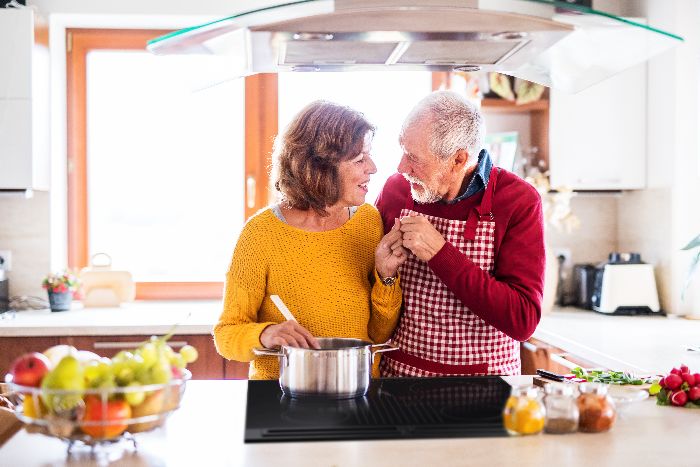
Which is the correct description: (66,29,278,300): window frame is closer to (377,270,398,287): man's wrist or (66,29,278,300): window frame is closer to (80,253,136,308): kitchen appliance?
(80,253,136,308): kitchen appliance

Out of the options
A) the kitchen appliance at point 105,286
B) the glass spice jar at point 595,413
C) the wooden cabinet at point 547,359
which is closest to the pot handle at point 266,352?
the glass spice jar at point 595,413

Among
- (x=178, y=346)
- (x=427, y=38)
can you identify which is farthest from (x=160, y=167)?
(x=427, y=38)

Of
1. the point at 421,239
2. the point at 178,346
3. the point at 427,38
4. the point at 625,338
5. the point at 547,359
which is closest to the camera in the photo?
the point at 427,38

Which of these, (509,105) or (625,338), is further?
(509,105)

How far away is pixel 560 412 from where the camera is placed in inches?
56.5

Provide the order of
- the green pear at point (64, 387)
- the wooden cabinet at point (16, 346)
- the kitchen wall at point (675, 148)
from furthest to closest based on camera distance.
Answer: the kitchen wall at point (675, 148) → the wooden cabinet at point (16, 346) → the green pear at point (64, 387)

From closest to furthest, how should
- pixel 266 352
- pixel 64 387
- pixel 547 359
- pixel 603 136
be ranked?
pixel 64 387 → pixel 266 352 → pixel 547 359 → pixel 603 136

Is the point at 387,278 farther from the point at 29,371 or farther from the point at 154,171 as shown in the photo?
the point at 154,171

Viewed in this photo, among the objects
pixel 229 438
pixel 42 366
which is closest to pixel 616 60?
pixel 229 438

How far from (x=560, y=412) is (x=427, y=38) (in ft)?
2.34

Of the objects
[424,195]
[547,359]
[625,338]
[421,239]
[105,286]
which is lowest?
[547,359]

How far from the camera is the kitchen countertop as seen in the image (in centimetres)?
129

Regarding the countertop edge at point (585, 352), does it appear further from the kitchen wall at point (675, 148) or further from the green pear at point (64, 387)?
the green pear at point (64, 387)

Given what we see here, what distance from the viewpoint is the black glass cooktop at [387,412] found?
56.5 inches
